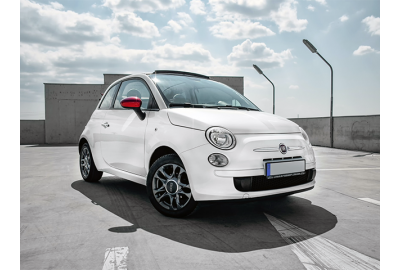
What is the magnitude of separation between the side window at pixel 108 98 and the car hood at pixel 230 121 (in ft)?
6.14

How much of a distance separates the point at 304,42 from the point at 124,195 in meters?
14.1

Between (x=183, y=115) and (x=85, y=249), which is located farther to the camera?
(x=183, y=115)

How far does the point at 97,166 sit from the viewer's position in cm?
523

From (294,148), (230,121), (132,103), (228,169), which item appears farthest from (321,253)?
(132,103)

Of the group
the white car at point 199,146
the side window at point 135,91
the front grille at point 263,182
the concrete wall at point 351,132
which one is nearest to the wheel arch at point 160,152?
the white car at point 199,146

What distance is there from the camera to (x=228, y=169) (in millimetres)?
→ 3113

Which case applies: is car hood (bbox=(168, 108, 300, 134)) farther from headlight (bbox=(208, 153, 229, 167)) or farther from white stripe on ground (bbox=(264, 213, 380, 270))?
white stripe on ground (bbox=(264, 213, 380, 270))

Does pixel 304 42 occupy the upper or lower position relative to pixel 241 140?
upper

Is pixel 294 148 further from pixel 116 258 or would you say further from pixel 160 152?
pixel 116 258

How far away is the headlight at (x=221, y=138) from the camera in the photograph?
3154 millimetres

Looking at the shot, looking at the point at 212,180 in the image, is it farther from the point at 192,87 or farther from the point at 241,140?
the point at 192,87

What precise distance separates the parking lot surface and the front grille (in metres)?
0.25

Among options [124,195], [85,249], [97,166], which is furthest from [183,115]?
[97,166]

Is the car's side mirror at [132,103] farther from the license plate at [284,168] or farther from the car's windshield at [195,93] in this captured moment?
the license plate at [284,168]
